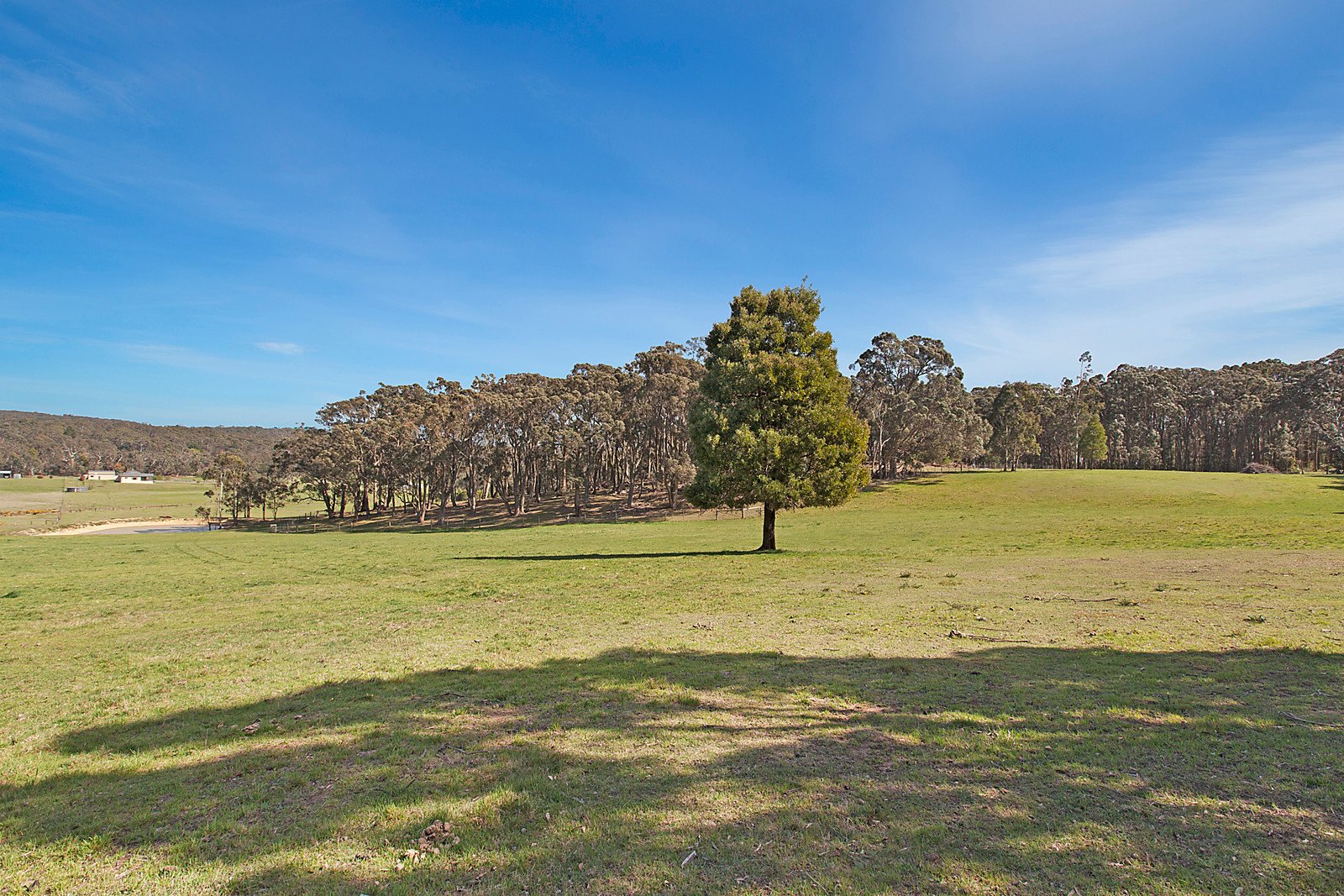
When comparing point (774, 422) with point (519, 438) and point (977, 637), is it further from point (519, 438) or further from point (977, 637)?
point (519, 438)

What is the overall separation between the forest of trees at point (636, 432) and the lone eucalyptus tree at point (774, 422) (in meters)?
35.9

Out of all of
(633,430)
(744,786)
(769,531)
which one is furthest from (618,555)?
(633,430)

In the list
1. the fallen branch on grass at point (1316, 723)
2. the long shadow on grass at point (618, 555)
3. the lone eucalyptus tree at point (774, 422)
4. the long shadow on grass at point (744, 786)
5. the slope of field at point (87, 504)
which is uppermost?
the lone eucalyptus tree at point (774, 422)

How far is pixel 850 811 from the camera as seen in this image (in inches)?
201

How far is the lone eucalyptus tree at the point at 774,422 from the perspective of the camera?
26.2 meters

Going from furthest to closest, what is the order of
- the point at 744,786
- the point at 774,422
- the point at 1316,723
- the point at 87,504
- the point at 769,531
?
the point at 87,504 → the point at 769,531 → the point at 774,422 → the point at 1316,723 → the point at 744,786

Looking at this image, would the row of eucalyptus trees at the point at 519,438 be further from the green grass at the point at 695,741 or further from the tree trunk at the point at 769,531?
the green grass at the point at 695,741

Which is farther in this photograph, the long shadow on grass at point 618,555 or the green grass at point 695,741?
the long shadow on grass at point 618,555

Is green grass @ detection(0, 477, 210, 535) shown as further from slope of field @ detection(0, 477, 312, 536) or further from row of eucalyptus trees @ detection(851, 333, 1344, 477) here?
row of eucalyptus trees @ detection(851, 333, 1344, 477)

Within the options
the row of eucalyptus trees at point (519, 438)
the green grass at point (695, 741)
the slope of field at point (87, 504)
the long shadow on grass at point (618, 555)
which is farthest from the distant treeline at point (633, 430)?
the green grass at point (695, 741)

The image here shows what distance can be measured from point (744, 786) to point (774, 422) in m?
22.2

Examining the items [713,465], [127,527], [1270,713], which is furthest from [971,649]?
[127,527]

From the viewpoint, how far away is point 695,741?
6.72m

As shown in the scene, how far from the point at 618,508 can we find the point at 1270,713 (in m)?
67.2
